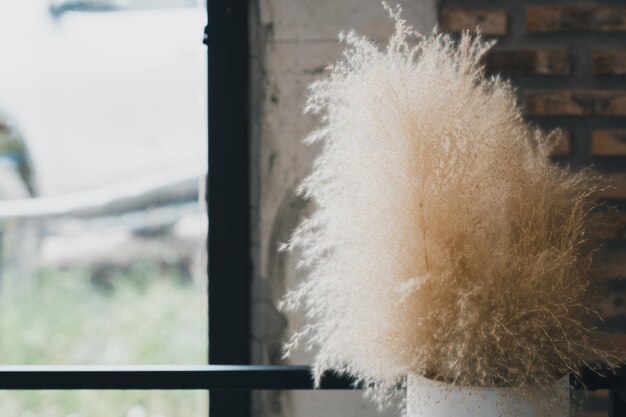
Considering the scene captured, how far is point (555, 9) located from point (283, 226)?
2.52ft

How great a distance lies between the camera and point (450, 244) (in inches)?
35.0

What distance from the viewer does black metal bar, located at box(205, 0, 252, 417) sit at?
149 centimetres

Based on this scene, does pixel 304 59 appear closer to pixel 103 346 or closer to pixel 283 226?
pixel 283 226

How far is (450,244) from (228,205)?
0.73 metres

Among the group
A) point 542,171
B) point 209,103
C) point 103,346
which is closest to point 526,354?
point 542,171

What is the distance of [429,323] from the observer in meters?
0.88

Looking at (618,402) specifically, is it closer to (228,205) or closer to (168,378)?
(168,378)

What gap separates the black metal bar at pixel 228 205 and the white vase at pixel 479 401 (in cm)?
67

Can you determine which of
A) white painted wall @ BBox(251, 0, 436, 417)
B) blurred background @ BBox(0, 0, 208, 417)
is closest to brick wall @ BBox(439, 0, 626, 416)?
white painted wall @ BBox(251, 0, 436, 417)

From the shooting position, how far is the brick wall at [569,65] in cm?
140

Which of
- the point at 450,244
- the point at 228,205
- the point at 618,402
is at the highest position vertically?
the point at 228,205

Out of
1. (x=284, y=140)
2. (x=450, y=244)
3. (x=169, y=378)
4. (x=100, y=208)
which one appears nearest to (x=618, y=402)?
(x=450, y=244)

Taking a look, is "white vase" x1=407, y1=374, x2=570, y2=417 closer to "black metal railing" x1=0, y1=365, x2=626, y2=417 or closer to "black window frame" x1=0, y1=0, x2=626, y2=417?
"black metal railing" x1=0, y1=365, x2=626, y2=417

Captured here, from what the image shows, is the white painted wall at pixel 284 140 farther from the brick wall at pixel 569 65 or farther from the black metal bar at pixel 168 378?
the black metal bar at pixel 168 378
